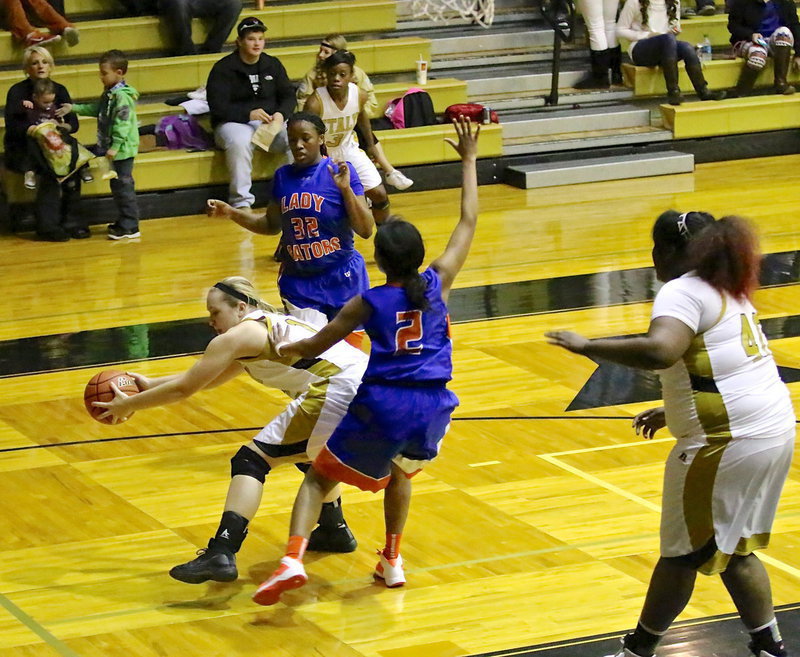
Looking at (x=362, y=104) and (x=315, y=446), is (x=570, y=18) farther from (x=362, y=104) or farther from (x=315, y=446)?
(x=315, y=446)

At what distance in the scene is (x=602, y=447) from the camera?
6766 mm

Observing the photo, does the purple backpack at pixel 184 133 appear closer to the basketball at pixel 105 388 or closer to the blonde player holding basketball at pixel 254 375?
the basketball at pixel 105 388

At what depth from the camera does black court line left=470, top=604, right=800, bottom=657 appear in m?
4.64

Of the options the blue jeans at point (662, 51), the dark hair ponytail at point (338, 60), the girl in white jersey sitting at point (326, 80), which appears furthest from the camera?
the blue jeans at point (662, 51)

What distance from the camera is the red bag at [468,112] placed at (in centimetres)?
1357

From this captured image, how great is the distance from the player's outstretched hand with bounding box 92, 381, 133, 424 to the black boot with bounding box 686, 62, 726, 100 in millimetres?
10242

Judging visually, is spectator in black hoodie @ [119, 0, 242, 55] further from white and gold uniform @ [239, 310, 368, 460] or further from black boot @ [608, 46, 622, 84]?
white and gold uniform @ [239, 310, 368, 460]

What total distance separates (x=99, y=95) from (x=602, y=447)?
7.77 metres

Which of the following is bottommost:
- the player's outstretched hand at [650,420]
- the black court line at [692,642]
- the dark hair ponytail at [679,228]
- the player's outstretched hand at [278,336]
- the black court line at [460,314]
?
the black court line at [692,642]

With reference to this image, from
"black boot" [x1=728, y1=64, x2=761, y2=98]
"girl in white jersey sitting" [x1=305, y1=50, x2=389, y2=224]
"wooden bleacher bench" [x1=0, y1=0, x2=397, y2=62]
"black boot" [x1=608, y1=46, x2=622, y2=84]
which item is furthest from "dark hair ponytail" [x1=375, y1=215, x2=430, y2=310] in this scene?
"black boot" [x1=728, y1=64, x2=761, y2=98]

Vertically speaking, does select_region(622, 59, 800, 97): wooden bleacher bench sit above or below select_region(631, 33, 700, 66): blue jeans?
below

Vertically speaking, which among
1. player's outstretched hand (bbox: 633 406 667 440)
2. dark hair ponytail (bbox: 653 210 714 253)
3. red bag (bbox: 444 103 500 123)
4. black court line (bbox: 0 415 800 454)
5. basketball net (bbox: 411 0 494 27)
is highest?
basketball net (bbox: 411 0 494 27)

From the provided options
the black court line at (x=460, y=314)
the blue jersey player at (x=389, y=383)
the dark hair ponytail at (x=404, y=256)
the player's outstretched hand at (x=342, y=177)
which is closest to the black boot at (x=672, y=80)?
the black court line at (x=460, y=314)

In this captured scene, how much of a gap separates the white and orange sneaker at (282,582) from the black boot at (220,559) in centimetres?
31
